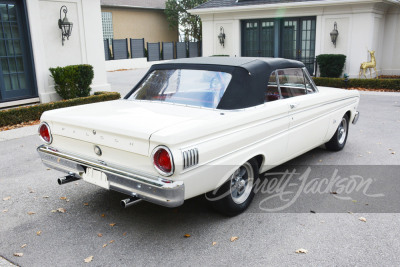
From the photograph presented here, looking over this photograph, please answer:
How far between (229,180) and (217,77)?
4.11ft

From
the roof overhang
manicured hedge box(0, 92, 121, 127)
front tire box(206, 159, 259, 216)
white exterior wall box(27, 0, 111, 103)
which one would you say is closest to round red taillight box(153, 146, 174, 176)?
front tire box(206, 159, 259, 216)

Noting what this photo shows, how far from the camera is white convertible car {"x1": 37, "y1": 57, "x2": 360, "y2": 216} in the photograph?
11.3 ft

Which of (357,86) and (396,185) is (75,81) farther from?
(357,86)

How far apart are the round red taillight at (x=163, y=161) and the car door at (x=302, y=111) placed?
6.85 feet

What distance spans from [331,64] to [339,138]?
33.4 feet

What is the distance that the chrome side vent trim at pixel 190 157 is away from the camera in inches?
132

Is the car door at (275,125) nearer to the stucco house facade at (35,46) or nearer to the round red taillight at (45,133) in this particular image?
the round red taillight at (45,133)

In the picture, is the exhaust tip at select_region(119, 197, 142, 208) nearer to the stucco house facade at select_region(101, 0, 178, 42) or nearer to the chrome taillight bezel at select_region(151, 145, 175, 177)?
the chrome taillight bezel at select_region(151, 145, 175, 177)

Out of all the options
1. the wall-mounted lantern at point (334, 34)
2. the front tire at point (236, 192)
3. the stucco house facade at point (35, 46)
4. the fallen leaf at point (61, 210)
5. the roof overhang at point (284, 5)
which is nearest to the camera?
the front tire at point (236, 192)

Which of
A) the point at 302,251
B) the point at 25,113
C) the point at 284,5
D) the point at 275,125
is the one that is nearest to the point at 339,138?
the point at 275,125

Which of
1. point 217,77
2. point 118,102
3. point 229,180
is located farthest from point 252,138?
point 118,102

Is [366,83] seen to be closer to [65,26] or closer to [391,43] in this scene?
[391,43]

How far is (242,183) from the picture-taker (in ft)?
14.2
